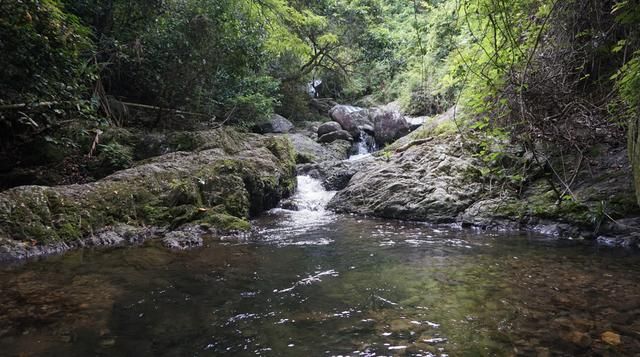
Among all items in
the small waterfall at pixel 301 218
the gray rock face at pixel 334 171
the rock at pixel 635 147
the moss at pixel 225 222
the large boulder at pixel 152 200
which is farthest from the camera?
the gray rock face at pixel 334 171

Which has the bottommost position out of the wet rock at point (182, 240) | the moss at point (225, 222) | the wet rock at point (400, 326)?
the wet rock at point (400, 326)

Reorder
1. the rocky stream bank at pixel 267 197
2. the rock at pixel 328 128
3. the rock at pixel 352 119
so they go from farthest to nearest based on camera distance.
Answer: the rock at pixel 352 119 < the rock at pixel 328 128 < the rocky stream bank at pixel 267 197

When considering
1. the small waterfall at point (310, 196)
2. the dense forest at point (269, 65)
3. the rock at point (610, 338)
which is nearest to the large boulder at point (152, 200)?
the small waterfall at point (310, 196)

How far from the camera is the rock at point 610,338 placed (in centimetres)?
254

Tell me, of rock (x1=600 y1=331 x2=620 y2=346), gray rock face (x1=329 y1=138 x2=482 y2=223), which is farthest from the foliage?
rock (x1=600 y1=331 x2=620 y2=346)

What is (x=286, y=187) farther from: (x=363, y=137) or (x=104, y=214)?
(x=363, y=137)

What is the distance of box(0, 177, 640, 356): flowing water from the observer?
257 cm

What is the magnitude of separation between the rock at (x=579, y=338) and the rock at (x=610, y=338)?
9cm

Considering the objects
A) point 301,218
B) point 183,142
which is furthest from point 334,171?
point 183,142

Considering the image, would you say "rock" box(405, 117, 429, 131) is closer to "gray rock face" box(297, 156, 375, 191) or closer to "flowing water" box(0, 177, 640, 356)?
"gray rock face" box(297, 156, 375, 191)

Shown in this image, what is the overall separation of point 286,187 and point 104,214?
4.51 meters

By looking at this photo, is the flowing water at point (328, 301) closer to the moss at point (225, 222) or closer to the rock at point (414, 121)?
the moss at point (225, 222)

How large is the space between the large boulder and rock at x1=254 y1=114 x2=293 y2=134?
21.6 feet

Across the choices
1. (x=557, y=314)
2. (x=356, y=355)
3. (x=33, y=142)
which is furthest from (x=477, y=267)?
(x=33, y=142)
